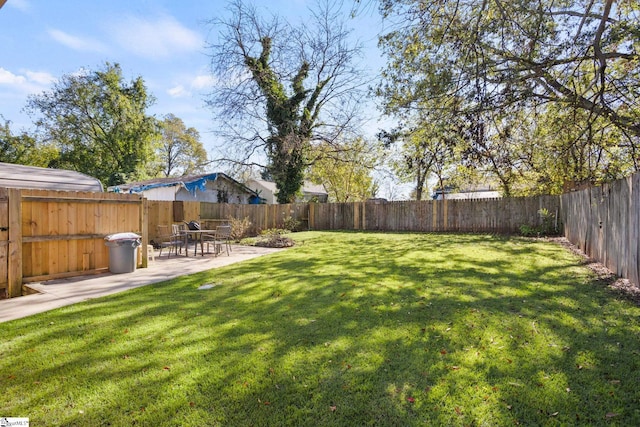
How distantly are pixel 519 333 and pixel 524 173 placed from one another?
15023 millimetres

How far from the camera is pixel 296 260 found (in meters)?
7.85

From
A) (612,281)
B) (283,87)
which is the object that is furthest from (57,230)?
(283,87)

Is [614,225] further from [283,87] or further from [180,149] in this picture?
[180,149]

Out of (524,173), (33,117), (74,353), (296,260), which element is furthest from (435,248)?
(33,117)

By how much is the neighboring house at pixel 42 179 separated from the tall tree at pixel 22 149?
74.5 ft

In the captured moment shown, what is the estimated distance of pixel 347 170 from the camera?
2703 centimetres

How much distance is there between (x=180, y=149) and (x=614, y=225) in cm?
4017

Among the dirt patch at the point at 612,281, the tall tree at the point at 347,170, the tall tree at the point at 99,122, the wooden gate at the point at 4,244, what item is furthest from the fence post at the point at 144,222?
the tall tree at the point at 99,122

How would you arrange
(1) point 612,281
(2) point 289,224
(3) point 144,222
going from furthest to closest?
(2) point 289,224
(3) point 144,222
(1) point 612,281

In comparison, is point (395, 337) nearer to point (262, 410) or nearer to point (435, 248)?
point (262, 410)

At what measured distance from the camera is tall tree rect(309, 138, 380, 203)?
64.6 ft

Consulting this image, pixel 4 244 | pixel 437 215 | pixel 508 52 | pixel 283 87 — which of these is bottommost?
pixel 4 244

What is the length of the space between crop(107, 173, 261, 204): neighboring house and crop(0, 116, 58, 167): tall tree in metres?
12.5

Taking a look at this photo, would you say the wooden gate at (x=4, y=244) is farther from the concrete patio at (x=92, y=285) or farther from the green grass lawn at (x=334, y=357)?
the green grass lawn at (x=334, y=357)
